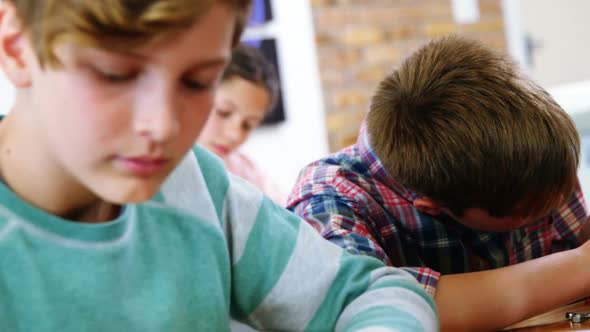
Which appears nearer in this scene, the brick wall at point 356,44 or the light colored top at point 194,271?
the light colored top at point 194,271

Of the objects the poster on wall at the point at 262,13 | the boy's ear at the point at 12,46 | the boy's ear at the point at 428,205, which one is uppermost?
the boy's ear at the point at 12,46

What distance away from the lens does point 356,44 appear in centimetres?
373

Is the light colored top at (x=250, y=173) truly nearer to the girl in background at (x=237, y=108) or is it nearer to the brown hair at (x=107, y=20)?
Answer: the girl in background at (x=237, y=108)

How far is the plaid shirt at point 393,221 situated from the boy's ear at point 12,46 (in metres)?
0.52

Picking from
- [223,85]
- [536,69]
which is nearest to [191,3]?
[223,85]

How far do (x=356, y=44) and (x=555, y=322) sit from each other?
9.47 feet

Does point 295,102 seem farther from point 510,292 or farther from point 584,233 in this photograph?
point 510,292

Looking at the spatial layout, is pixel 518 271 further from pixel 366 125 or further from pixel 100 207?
pixel 100 207

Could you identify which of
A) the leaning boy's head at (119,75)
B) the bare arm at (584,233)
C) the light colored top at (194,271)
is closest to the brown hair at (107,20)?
the leaning boy's head at (119,75)

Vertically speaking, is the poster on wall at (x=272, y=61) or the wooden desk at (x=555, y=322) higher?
the wooden desk at (x=555, y=322)

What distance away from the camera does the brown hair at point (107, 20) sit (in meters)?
0.52

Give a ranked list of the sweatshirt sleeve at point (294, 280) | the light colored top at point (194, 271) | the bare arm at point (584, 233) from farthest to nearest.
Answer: the bare arm at point (584, 233)
the sweatshirt sleeve at point (294, 280)
the light colored top at point (194, 271)

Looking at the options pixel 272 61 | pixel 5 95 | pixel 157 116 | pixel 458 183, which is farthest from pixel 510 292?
pixel 272 61

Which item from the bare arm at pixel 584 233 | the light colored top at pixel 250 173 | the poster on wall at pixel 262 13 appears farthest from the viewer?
the poster on wall at pixel 262 13
